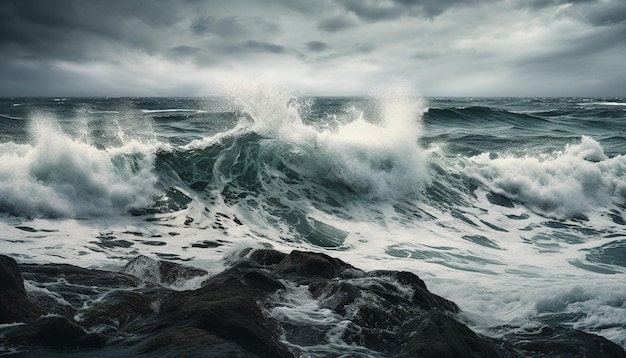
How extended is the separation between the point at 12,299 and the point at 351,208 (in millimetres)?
9448

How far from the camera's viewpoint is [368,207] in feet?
→ 42.2

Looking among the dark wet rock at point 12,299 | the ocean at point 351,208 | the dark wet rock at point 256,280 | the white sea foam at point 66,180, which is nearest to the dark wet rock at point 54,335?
the dark wet rock at point 12,299

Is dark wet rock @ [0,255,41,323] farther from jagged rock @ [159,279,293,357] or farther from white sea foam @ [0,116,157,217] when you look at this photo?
white sea foam @ [0,116,157,217]

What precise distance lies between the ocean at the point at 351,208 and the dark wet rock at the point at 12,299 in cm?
209

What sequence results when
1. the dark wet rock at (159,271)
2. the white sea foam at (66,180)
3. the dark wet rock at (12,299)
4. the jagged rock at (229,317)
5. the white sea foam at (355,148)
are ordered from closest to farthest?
the jagged rock at (229,317) < the dark wet rock at (12,299) < the dark wet rock at (159,271) < the white sea foam at (66,180) < the white sea foam at (355,148)

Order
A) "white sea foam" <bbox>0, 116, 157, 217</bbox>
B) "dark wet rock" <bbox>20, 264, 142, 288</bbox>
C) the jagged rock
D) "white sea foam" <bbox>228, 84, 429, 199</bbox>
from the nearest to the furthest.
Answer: the jagged rock → "dark wet rock" <bbox>20, 264, 142, 288</bbox> → "white sea foam" <bbox>0, 116, 157, 217</bbox> → "white sea foam" <bbox>228, 84, 429, 199</bbox>

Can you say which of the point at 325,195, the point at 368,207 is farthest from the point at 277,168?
the point at 368,207

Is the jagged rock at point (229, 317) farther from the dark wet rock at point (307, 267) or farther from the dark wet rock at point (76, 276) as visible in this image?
the dark wet rock at point (307, 267)

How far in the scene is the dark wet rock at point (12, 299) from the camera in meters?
3.78

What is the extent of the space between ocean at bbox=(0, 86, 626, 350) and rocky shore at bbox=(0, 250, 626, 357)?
0.50 m

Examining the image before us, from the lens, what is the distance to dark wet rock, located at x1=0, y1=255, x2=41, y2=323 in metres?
3.78

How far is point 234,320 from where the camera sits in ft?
12.1

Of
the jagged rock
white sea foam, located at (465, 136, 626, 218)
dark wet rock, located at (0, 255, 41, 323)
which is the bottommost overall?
white sea foam, located at (465, 136, 626, 218)

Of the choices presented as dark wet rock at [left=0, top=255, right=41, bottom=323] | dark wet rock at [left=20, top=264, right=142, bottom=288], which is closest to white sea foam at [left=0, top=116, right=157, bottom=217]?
dark wet rock at [left=20, top=264, right=142, bottom=288]
